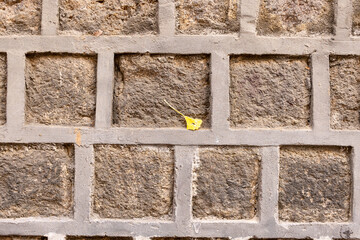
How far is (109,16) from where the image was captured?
141 centimetres

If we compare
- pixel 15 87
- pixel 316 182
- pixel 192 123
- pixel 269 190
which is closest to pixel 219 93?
pixel 192 123

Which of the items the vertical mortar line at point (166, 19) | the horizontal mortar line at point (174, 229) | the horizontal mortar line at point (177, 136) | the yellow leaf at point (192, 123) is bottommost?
the horizontal mortar line at point (174, 229)

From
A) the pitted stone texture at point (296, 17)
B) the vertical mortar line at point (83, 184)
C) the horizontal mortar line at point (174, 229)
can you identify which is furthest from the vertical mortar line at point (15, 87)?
the pitted stone texture at point (296, 17)

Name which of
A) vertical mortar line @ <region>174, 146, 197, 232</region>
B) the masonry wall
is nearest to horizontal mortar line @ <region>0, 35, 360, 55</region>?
the masonry wall

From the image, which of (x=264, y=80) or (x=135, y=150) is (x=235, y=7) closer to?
(x=264, y=80)

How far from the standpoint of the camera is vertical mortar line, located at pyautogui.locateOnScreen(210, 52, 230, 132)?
138cm

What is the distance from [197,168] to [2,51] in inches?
36.0

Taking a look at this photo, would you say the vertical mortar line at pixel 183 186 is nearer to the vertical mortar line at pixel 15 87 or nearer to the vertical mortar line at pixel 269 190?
the vertical mortar line at pixel 269 190

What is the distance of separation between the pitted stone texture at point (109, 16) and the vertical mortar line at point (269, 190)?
69 centimetres

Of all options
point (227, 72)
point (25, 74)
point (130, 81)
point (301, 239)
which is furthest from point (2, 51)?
point (301, 239)

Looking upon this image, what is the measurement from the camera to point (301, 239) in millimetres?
1397

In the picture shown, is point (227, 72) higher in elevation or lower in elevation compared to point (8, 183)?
higher

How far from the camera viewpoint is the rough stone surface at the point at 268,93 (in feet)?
4.61

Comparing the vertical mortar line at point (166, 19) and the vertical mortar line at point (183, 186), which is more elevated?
the vertical mortar line at point (166, 19)
